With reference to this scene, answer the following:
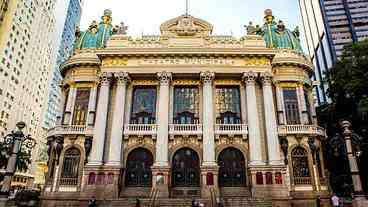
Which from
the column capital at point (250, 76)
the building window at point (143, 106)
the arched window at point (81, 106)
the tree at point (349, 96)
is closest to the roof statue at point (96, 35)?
the arched window at point (81, 106)

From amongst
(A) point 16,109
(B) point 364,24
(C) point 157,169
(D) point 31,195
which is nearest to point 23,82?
(A) point 16,109

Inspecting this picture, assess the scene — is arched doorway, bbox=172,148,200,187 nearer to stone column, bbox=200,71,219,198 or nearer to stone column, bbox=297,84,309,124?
stone column, bbox=200,71,219,198

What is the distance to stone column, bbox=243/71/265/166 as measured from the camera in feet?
73.1

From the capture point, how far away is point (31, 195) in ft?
84.4

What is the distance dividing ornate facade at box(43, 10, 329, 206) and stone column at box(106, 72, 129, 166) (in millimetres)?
85

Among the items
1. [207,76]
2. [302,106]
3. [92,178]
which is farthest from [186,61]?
[92,178]

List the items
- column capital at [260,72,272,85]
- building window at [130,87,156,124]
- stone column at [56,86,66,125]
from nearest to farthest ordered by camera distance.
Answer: column capital at [260,72,272,85] < building window at [130,87,156,124] < stone column at [56,86,66,125]

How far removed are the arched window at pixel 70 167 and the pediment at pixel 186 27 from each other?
14.0 meters

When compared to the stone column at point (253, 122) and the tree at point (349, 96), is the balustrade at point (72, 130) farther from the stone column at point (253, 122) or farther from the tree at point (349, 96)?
the tree at point (349, 96)

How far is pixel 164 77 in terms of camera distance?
2464 centimetres

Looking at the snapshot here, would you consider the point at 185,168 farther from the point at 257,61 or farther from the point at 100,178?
the point at 257,61

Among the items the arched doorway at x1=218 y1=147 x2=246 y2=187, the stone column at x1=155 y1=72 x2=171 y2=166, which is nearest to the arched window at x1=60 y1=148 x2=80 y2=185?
the stone column at x1=155 y1=72 x2=171 y2=166

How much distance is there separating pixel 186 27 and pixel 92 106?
11.8 metres

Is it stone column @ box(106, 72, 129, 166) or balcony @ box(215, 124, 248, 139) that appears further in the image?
balcony @ box(215, 124, 248, 139)
